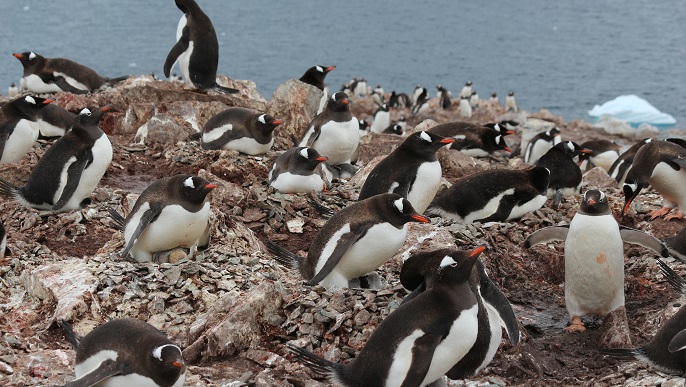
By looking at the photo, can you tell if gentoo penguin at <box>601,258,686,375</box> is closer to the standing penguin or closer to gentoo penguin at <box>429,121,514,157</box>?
the standing penguin

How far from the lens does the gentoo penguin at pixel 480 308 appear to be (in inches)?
185

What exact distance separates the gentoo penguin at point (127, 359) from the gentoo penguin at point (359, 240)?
1.40 m

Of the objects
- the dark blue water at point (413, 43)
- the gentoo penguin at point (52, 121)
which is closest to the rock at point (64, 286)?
the gentoo penguin at point (52, 121)

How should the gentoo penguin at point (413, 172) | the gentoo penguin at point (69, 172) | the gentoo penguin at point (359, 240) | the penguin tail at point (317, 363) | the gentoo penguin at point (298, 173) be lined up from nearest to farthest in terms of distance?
the penguin tail at point (317, 363), the gentoo penguin at point (359, 240), the gentoo penguin at point (413, 172), the gentoo penguin at point (69, 172), the gentoo penguin at point (298, 173)

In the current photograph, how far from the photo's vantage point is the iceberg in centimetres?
3222

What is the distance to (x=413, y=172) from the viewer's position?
23.2 feet

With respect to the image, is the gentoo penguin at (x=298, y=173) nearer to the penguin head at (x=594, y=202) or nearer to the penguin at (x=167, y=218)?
the penguin at (x=167, y=218)

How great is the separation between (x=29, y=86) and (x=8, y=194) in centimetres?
459

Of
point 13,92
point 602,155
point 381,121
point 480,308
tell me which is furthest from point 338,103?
point 13,92

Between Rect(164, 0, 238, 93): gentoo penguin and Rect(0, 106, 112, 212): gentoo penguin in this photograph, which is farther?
Rect(164, 0, 238, 93): gentoo penguin

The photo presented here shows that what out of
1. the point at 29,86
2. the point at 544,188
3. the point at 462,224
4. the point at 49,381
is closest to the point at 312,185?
the point at 462,224

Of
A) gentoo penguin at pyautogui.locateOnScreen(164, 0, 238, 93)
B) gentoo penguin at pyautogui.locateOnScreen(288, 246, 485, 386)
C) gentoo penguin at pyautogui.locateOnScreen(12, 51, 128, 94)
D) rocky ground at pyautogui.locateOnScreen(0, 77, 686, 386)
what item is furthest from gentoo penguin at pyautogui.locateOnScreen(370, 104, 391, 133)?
gentoo penguin at pyautogui.locateOnScreen(288, 246, 485, 386)

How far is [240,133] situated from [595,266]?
4475mm

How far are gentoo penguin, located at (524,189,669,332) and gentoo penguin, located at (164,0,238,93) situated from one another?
6.44 metres
